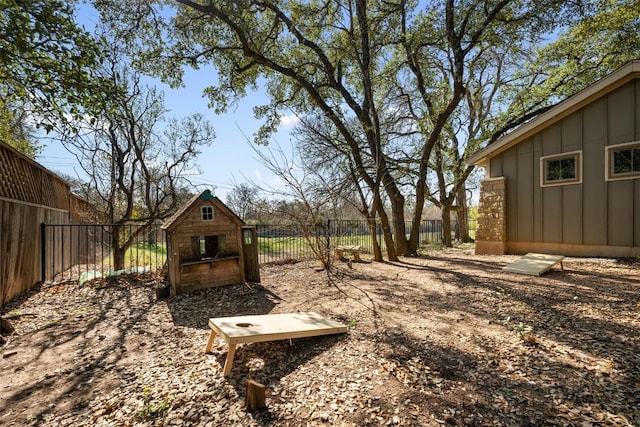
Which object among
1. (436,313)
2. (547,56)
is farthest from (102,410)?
(547,56)

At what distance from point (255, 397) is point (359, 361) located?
1000 mm

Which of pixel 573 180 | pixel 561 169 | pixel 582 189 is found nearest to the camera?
pixel 582 189

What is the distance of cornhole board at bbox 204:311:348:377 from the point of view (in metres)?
2.83

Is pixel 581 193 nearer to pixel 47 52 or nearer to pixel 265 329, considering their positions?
pixel 265 329

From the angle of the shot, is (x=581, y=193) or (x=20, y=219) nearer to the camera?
(x=20, y=219)

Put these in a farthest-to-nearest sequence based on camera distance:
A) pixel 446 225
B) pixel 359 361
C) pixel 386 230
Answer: pixel 446 225 → pixel 386 230 → pixel 359 361

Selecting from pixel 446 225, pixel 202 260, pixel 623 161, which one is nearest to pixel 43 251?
pixel 202 260

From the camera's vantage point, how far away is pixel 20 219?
576 centimetres

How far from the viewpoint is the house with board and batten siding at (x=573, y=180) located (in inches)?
274

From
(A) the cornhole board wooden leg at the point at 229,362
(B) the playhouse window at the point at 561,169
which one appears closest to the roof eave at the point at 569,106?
(B) the playhouse window at the point at 561,169

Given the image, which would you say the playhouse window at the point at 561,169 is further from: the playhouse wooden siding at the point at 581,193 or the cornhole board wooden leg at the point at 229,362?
the cornhole board wooden leg at the point at 229,362

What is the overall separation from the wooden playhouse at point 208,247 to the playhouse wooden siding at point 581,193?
24.8 feet

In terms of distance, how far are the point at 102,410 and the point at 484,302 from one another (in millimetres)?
4557

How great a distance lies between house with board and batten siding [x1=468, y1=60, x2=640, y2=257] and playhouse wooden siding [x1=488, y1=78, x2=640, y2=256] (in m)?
0.02
